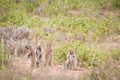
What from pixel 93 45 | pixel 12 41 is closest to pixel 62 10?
pixel 93 45

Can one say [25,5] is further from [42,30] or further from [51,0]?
[42,30]

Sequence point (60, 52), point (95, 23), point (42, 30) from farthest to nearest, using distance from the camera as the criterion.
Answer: point (95, 23)
point (42, 30)
point (60, 52)

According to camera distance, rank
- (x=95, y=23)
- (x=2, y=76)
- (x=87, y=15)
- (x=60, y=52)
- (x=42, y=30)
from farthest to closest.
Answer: (x=87, y=15) < (x=95, y=23) < (x=42, y=30) < (x=60, y=52) < (x=2, y=76)

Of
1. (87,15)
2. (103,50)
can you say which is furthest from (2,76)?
(87,15)

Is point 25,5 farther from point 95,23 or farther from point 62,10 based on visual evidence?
point 95,23

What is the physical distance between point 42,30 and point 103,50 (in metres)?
2.50

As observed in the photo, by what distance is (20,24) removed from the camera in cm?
1445

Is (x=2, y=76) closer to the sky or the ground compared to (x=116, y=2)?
closer to the ground

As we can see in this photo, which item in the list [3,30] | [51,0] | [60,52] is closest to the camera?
[60,52]

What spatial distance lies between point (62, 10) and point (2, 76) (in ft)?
29.7

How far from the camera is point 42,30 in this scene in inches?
546

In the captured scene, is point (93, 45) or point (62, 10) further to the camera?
point (62, 10)

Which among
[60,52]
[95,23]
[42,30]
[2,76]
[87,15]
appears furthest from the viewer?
[87,15]

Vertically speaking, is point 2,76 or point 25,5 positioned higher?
point 25,5
